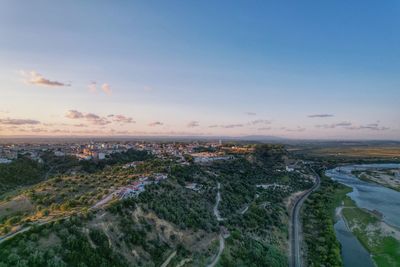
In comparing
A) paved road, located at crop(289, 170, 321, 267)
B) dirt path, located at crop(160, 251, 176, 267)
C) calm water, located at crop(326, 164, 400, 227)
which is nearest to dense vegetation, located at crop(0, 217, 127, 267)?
dirt path, located at crop(160, 251, 176, 267)

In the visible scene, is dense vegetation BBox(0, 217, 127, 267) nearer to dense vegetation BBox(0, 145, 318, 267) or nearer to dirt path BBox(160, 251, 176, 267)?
dense vegetation BBox(0, 145, 318, 267)

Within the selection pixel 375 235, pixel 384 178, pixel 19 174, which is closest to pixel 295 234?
pixel 375 235

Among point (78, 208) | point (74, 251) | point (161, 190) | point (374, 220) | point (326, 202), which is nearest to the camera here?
point (74, 251)

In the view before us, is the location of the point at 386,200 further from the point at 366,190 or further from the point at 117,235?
the point at 117,235

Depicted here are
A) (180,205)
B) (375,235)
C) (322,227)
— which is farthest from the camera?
(322,227)

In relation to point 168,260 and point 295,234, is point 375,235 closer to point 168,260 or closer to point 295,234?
point 295,234

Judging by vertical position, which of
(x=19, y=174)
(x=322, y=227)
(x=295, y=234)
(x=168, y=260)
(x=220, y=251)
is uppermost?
(x=19, y=174)

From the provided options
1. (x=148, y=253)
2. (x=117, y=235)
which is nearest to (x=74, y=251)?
(x=117, y=235)
